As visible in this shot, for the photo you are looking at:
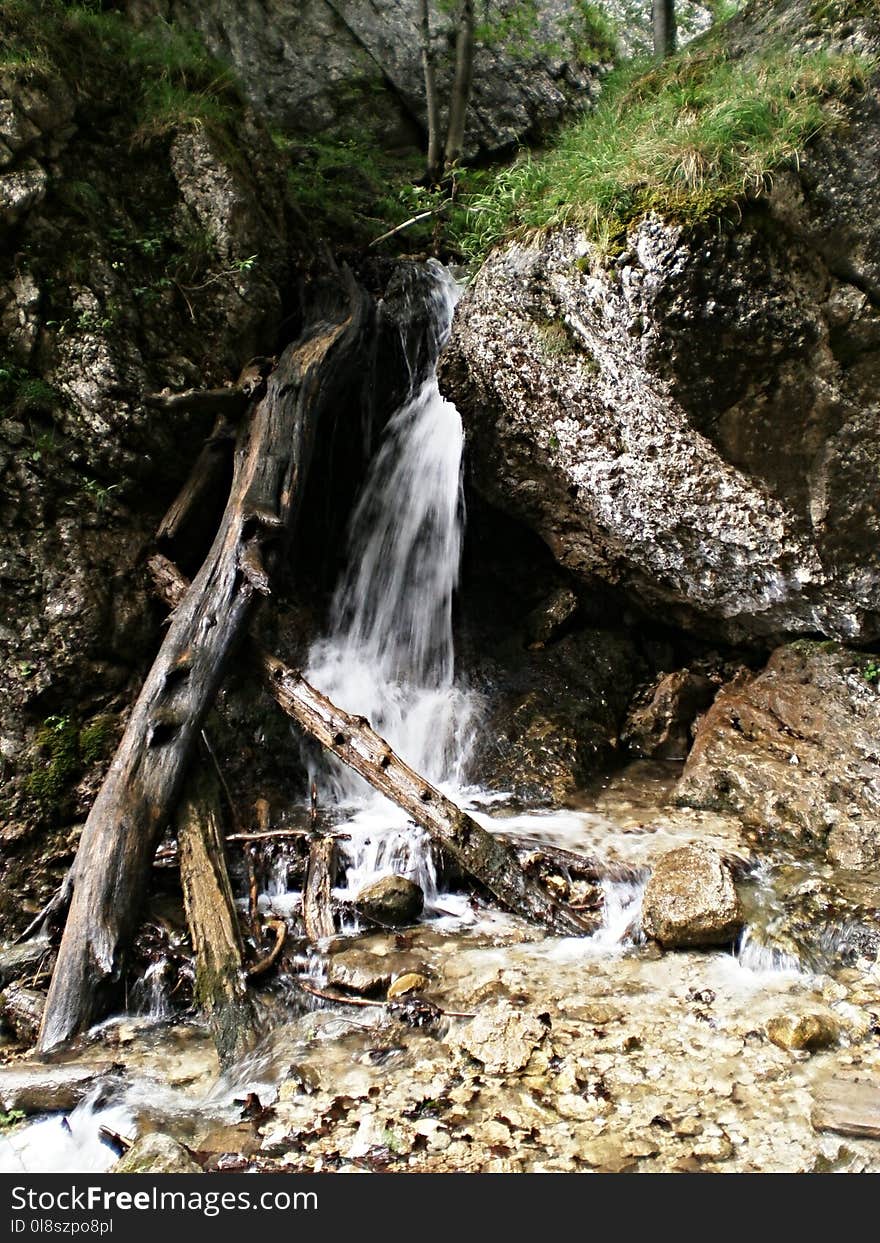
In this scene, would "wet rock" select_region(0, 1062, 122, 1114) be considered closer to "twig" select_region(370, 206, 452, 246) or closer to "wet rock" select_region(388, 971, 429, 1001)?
"wet rock" select_region(388, 971, 429, 1001)

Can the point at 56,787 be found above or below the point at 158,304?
below

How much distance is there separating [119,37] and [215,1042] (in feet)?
25.8

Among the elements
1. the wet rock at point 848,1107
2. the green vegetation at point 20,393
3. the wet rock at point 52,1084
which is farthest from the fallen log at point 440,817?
the green vegetation at point 20,393

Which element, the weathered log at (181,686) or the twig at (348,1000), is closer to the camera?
the twig at (348,1000)

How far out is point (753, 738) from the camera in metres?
5.43

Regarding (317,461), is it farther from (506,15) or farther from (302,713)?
(506,15)

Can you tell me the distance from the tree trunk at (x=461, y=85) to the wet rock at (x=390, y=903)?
9660 millimetres

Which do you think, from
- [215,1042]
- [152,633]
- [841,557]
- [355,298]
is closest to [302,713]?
[152,633]

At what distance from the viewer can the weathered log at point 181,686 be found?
3584 millimetres

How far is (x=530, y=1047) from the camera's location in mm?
3076

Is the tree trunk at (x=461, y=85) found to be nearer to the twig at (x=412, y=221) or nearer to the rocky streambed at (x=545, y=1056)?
the twig at (x=412, y=221)

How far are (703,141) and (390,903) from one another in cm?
462

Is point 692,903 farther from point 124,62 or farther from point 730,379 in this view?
point 124,62

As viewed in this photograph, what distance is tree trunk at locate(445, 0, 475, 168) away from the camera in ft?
32.6
